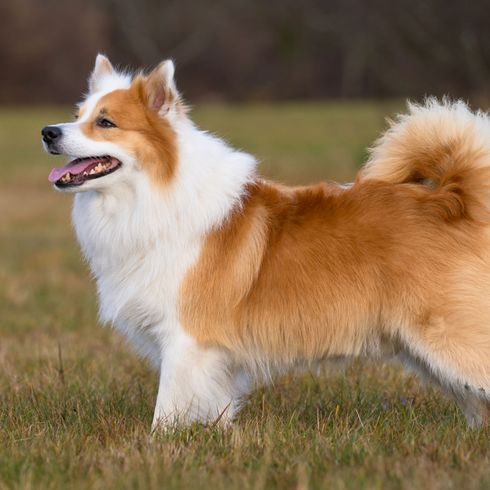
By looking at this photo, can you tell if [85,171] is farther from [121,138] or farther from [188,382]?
[188,382]

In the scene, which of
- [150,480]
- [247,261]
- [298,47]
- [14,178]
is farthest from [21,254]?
[298,47]

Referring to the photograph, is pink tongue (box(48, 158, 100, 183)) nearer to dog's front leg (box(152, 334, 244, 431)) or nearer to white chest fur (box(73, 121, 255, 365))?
white chest fur (box(73, 121, 255, 365))

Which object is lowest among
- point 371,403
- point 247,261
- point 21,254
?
point 21,254

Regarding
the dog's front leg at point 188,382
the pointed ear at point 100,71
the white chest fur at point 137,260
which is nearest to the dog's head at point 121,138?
the white chest fur at point 137,260

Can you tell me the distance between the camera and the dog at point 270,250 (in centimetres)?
446

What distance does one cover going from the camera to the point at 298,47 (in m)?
51.7

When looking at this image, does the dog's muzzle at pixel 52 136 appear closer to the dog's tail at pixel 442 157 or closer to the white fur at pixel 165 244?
the white fur at pixel 165 244

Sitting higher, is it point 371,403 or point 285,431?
point 285,431

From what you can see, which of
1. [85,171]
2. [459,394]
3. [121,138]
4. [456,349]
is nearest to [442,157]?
[456,349]

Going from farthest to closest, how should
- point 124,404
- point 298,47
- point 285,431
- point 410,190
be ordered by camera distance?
point 298,47
point 124,404
point 410,190
point 285,431

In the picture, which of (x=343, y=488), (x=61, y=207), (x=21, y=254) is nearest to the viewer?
(x=343, y=488)

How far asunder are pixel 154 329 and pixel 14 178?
65.2 feet

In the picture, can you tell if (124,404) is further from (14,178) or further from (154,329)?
(14,178)

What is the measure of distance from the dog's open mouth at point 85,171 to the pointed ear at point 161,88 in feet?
Answer: 1.25
